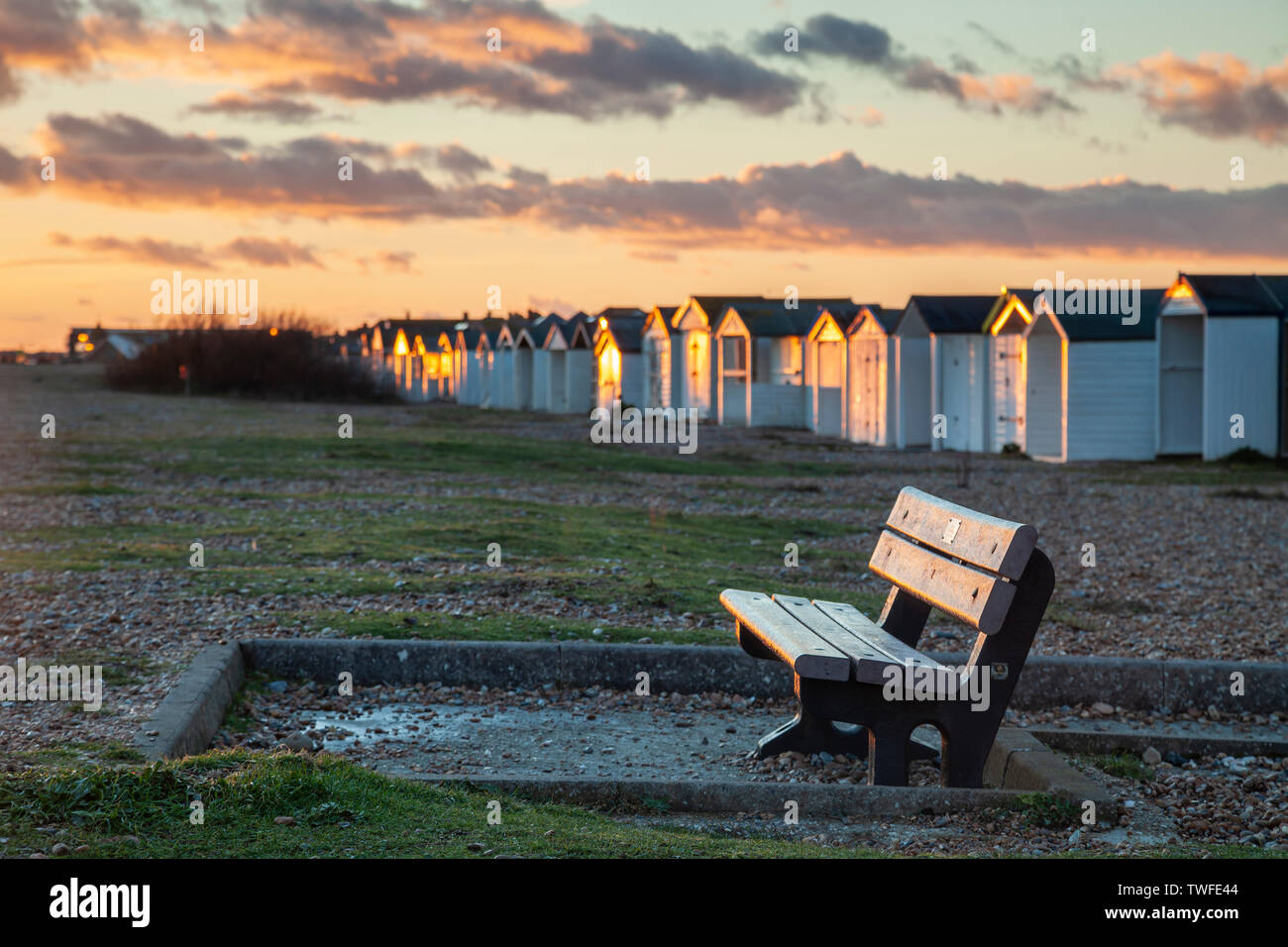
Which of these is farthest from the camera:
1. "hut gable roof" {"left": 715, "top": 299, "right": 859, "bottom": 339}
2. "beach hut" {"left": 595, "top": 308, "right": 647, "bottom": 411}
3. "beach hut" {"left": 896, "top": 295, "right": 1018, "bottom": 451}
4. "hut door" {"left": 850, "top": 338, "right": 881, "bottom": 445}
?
"beach hut" {"left": 595, "top": 308, "right": 647, "bottom": 411}

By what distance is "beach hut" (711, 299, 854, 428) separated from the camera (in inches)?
1759

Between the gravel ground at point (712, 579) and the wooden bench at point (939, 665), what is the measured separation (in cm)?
293

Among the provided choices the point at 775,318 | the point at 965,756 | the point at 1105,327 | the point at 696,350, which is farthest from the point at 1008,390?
the point at 965,756

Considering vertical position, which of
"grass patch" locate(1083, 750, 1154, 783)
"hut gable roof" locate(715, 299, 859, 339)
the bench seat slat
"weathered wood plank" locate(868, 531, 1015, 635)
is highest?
"hut gable roof" locate(715, 299, 859, 339)

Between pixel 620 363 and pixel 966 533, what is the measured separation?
48292mm

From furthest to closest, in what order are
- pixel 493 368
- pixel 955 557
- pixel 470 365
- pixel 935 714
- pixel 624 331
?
pixel 470 365, pixel 493 368, pixel 624 331, pixel 955 557, pixel 935 714

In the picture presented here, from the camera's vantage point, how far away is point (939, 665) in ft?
19.0

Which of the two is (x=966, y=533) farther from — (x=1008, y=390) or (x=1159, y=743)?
(x=1008, y=390)

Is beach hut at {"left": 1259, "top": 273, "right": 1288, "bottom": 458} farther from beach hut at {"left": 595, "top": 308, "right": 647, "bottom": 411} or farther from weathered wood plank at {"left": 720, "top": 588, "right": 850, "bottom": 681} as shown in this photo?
beach hut at {"left": 595, "top": 308, "right": 647, "bottom": 411}

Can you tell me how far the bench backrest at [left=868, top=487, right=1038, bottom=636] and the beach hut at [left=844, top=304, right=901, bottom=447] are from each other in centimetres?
2806

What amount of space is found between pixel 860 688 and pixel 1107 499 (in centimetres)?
1569

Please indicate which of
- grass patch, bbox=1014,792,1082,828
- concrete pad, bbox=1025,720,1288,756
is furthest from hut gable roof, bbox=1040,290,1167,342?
grass patch, bbox=1014,792,1082,828

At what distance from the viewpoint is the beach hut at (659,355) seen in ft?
167
